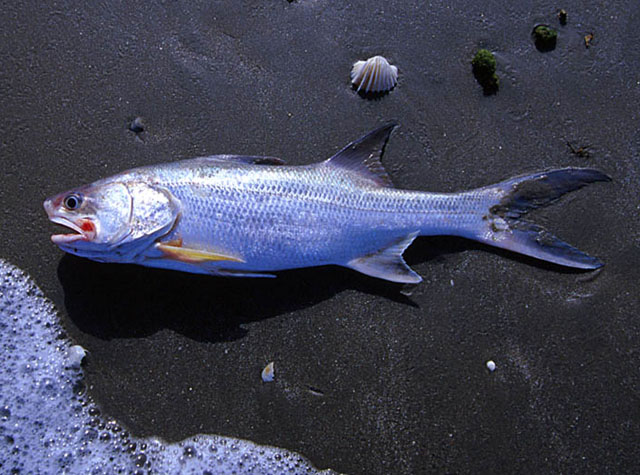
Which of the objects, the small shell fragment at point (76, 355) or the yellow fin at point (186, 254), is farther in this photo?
the small shell fragment at point (76, 355)

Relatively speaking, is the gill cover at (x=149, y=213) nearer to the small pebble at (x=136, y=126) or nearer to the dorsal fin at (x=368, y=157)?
the small pebble at (x=136, y=126)

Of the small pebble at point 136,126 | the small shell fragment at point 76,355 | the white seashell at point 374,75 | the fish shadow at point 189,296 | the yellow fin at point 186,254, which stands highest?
the white seashell at point 374,75

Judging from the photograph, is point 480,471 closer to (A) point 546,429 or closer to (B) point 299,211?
(A) point 546,429

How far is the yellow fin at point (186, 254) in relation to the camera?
330cm

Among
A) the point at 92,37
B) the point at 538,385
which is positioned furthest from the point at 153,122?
the point at 538,385

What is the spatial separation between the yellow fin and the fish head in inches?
4.1

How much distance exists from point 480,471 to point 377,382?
3.66 feet

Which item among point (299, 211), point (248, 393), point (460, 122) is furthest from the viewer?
point (460, 122)

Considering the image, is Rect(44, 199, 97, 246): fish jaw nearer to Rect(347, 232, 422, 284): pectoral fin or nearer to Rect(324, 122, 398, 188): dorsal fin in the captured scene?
Rect(324, 122, 398, 188): dorsal fin

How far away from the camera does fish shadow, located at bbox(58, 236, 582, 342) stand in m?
3.69

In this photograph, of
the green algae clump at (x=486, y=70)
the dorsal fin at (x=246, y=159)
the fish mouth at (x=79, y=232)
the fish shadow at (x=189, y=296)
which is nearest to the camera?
the fish mouth at (x=79, y=232)

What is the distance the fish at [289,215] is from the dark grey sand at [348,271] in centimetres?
24

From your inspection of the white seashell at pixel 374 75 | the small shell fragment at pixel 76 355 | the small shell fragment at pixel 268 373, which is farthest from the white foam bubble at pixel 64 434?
the white seashell at pixel 374 75

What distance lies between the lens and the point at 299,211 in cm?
343
